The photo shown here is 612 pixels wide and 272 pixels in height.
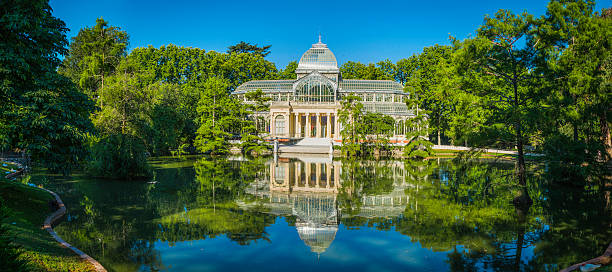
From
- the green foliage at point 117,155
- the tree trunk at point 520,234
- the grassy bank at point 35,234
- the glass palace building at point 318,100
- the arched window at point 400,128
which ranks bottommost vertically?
the tree trunk at point 520,234

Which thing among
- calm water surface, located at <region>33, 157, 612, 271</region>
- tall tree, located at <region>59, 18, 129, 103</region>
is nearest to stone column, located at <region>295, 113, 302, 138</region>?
tall tree, located at <region>59, 18, 129, 103</region>

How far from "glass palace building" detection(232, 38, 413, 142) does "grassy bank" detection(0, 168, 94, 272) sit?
1499 inches

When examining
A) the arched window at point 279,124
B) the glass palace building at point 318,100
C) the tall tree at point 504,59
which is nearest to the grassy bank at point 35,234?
the tall tree at point 504,59

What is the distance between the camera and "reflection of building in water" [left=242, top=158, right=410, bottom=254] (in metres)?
12.8

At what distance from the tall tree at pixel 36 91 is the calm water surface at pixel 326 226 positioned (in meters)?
2.78

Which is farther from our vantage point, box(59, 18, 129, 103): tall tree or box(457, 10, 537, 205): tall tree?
box(59, 18, 129, 103): tall tree

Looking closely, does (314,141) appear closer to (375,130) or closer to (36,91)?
(375,130)

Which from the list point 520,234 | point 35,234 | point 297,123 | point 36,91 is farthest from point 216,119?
point 520,234

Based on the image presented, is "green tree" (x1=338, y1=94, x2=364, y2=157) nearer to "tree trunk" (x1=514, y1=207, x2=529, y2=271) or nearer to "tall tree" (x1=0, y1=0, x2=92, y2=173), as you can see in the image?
"tree trunk" (x1=514, y1=207, x2=529, y2=271)

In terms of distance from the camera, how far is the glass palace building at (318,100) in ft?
179

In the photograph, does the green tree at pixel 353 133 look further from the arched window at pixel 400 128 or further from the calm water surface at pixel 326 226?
the calm water surface at pixel 326 226

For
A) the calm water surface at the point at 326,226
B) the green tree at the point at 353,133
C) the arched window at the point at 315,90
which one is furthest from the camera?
the arched window at the point at 315,90

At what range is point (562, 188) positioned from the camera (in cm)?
2181

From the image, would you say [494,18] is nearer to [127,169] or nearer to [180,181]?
[180,181]
